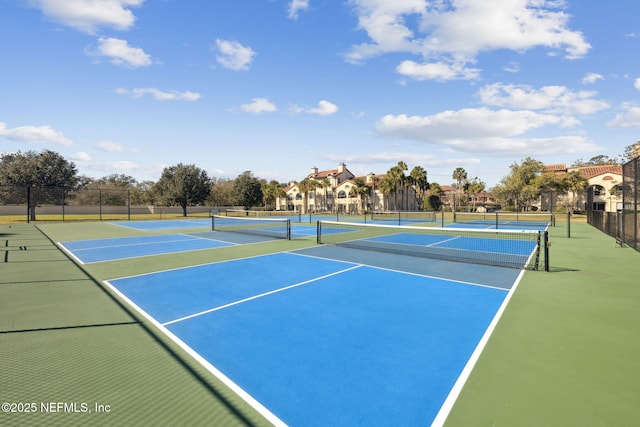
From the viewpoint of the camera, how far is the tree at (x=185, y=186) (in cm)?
5781

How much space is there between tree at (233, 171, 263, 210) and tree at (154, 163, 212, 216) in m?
13.4

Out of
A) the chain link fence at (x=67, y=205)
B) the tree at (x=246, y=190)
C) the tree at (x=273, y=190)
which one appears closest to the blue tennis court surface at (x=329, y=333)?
the chain link fence at (x=67, y=205)

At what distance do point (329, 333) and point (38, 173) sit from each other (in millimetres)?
58235

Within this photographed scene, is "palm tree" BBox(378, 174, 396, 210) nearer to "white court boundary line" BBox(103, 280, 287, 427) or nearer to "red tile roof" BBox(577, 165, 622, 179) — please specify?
"red tile roof" BBox(577, 165, 622, 179)

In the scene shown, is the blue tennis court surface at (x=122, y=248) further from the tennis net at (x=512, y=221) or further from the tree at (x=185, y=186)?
the tree at (x=185, y=186)

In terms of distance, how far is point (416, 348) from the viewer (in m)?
5.14

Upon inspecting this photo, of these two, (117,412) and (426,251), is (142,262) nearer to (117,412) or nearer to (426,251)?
(117,412)

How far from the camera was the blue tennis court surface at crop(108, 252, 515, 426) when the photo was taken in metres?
3.79

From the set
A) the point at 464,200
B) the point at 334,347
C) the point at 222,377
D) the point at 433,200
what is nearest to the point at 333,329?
the point at 334,347

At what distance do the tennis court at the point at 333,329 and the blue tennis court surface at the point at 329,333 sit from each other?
18 mm

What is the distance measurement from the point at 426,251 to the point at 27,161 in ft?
188

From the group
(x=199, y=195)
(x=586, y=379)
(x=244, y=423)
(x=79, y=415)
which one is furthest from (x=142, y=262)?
(x=199, y=195)

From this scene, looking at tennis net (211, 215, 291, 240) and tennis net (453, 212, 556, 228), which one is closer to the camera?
tennis net (211, 215, 291, 240)

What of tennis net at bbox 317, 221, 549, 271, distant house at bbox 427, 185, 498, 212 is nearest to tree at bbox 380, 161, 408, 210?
distant house at bbox 427, 185, 498, 212
